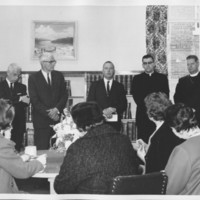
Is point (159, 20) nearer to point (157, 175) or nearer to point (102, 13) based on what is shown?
point (102, 13)

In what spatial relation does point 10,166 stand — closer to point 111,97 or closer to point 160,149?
point 160,149

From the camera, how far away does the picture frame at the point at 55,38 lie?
6766 mm

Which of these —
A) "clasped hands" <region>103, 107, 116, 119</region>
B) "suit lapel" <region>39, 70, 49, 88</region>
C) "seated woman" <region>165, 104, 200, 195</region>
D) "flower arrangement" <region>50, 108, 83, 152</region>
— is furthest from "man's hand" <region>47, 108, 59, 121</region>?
"seated woman" <region>165, 104, 200, 195</region>

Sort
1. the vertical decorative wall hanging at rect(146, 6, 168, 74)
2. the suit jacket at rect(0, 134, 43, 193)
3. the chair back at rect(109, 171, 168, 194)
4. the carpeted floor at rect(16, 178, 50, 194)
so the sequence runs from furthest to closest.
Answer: the vertical decorative wall hanging at rect(146, 6, 168, 74) < the carpeted floor at rect(16, 178, 50, 194) < the suit jacket at rect(0, 134, 43, 193) < the chair back at rect(109, 171, 168, 194)

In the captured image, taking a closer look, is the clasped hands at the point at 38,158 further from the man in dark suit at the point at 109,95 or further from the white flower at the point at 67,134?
the man in dark suit at the point at 109,95

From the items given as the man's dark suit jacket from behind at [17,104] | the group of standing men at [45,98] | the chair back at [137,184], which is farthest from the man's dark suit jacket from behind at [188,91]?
the chair back at [137,184]

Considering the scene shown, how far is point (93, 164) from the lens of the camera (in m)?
2.25

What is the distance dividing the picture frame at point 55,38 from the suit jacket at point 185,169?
Answer: 15.7ft

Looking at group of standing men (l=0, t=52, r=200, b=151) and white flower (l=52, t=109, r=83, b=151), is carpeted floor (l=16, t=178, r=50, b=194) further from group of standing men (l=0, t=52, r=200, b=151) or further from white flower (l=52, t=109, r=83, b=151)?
white flower (l=52, t=109, r=83, b=151)

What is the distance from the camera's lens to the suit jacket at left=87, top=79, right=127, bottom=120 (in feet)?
18.2

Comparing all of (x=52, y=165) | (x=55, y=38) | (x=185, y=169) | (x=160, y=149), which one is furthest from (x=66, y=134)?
(x=55, y=38)

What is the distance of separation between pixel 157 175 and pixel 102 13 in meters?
5.13

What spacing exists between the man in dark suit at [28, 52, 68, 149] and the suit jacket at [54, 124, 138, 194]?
9.10 ft

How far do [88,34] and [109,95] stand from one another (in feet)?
5.46
